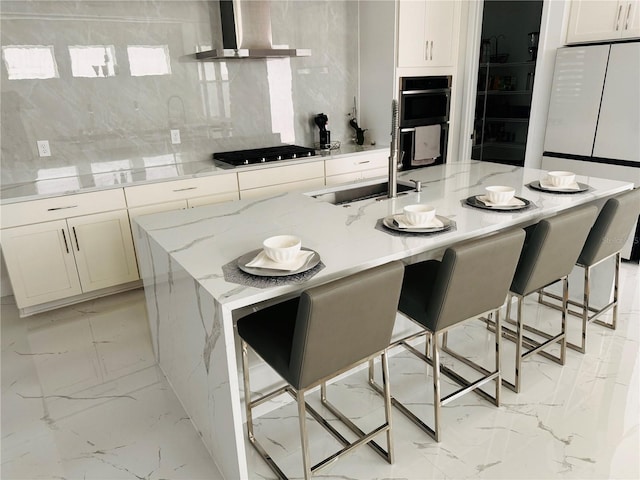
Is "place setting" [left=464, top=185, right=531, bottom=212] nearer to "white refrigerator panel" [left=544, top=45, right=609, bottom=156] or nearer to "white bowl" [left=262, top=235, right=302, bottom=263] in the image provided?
"white bowl" [left=262, top=235, right=302, bottom=263]

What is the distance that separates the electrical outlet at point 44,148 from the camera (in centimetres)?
330

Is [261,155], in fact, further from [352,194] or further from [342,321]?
[342,321]

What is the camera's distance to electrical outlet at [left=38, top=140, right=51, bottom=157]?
10.8ft

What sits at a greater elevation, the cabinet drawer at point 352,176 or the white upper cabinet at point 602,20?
the white upper cabinet at point 602,20

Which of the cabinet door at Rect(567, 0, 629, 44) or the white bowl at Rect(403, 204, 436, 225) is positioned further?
the cabinet door at Rect(567, 0, 629, 44)

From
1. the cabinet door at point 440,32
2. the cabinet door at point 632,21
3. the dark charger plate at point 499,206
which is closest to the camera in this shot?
the dark charger plate at point 499,206

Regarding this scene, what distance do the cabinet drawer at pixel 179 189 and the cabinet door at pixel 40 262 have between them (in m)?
0.49

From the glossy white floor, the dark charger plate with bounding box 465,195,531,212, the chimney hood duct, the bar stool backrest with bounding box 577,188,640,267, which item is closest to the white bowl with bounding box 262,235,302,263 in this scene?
the glossy white floor

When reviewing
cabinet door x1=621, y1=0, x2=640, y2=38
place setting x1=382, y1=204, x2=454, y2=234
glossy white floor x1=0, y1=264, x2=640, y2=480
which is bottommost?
glossy white floor x1=0, y1=264, x2=640, y2=480

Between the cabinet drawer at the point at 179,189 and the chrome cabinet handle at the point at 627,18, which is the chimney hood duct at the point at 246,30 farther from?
the chrome cabinet handle at the point at 627,18

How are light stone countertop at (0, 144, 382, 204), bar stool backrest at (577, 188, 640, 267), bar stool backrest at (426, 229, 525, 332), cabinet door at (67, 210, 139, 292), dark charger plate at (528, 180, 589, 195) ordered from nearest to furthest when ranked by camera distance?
bar stool backrest at (426, 229, 525, 332)
bar stool backrest at (577, 188, 640, 267)
dark charger plate at (528, 180, 589, 195)
light stone countertop at (0, 144, 382, 204)
cabinet door at (67, 210, 139, 292)

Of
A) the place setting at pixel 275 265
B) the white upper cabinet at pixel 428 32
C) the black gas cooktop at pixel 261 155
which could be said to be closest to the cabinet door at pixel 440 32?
the white upper cabinet at pixel 428 32

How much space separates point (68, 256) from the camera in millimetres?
3082

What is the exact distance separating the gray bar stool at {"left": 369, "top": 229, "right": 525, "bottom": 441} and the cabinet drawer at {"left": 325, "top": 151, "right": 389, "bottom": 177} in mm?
2183
